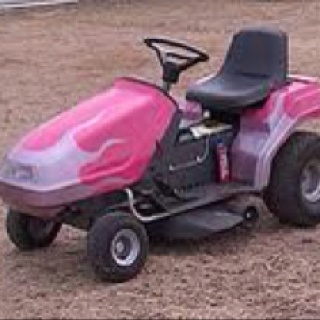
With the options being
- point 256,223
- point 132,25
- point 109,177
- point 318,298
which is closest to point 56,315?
point 109,177

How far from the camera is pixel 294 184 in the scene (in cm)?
620

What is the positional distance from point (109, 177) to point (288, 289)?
38.0 inches

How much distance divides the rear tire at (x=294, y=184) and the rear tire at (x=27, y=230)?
3.74ft

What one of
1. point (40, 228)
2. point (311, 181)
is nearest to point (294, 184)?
point (311, 181)

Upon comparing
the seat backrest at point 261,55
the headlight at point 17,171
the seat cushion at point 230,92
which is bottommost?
the headlight at point 17,171

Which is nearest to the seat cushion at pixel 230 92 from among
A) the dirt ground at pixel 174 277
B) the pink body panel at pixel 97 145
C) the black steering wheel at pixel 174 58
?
the black steering wheel at pixel 174 58

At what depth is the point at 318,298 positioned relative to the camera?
17.1ft

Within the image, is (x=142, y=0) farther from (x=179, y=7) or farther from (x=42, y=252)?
(x=42, y=252)

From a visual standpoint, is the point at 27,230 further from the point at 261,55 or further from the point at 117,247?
the point at 261,55

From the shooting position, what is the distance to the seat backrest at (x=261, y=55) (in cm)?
620

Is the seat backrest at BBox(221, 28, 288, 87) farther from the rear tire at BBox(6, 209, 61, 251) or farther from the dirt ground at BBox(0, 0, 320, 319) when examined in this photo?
the rear tire at BBox(6, 209, 61, 251)

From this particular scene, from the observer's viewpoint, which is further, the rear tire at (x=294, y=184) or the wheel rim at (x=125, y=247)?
the rear tire at (x=294, y=184)

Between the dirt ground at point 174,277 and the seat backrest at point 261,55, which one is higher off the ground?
the seat backrest at point 261,55

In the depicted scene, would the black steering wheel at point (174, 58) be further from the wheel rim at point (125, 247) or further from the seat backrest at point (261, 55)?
the wheel rim at point (125, 247)
